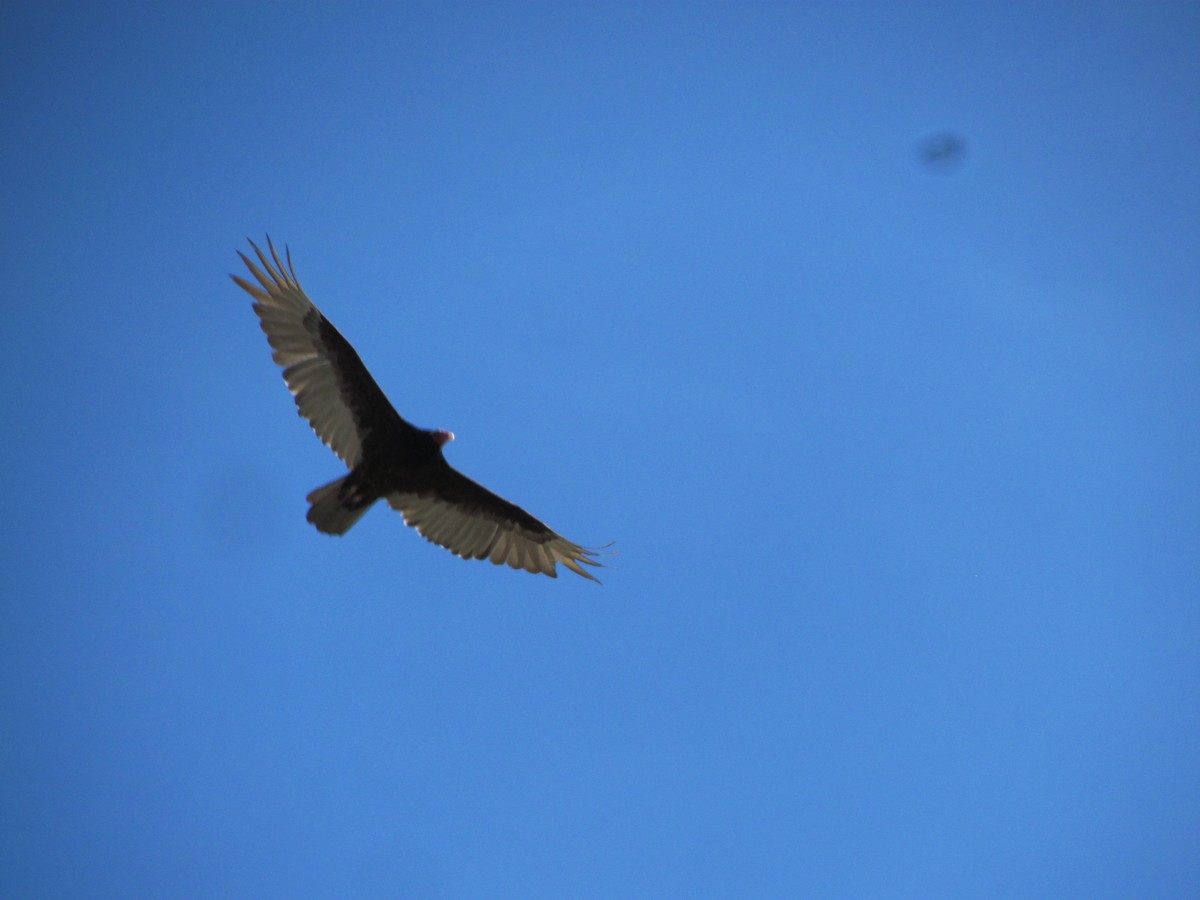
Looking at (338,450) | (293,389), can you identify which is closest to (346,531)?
(338,450)

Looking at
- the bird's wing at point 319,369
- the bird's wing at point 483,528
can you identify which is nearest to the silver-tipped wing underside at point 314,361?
the bird's wing at point 319,369

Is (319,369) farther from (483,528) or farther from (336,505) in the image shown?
(483,528)

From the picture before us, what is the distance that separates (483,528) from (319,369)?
2.83 m

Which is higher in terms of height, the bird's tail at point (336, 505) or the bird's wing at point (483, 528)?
the bird's wing at point (483, 528)

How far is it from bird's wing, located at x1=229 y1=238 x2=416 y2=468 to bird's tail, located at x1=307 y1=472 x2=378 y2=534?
17.2 inches

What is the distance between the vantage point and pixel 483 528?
37.0 feet

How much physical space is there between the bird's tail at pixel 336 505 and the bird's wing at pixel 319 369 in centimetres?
44

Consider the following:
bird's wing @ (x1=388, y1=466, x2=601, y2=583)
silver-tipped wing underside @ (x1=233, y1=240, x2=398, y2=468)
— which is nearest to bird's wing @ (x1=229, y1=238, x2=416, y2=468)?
silver-tipped wing underside @ (x1=233, y1=240, x2=398, y2=468)

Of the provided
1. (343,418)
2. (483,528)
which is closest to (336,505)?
(343,418)

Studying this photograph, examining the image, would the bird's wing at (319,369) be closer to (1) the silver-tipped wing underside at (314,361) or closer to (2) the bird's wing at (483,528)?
(1) the silver-tipped wing underside at (314,361)

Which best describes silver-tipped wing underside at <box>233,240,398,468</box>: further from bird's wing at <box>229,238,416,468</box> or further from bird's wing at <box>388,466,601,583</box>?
bird's wing at <box>388,466,601,583</box>

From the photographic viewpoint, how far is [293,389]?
10195 millimetres

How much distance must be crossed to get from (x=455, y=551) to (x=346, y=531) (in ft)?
5.42

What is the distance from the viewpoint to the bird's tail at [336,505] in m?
9.78
